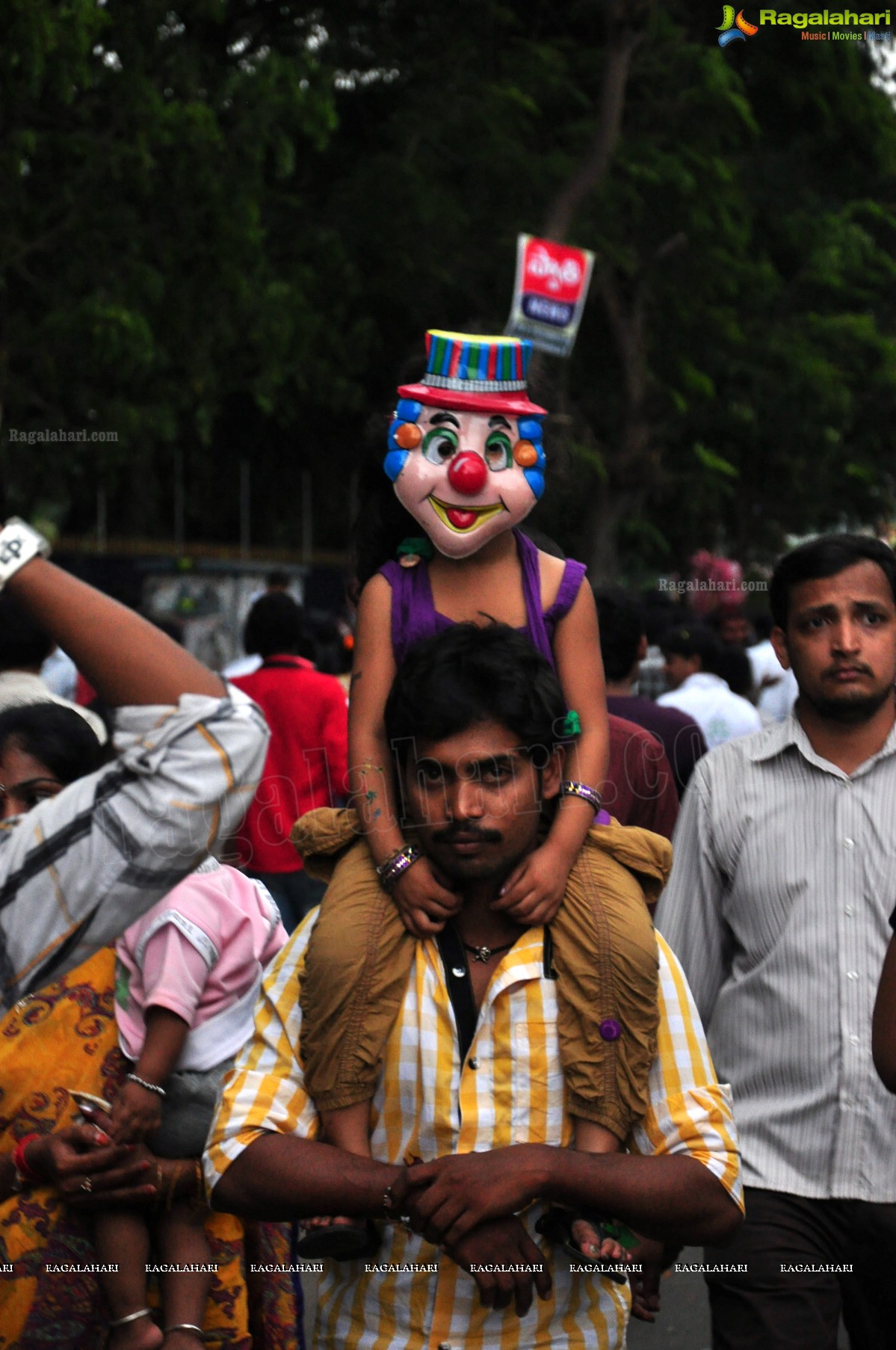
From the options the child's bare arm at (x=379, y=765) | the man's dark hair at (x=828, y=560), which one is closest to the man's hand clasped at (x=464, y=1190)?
the child's bare arm at (x=379, y=765)

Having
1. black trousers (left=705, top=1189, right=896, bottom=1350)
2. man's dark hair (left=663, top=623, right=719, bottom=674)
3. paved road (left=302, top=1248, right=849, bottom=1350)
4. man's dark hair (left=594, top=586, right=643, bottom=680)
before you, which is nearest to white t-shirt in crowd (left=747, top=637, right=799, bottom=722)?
man's dark hair (left=663, top=623, right=719, bottom=674)

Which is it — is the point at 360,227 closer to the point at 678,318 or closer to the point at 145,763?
the point at 678,318

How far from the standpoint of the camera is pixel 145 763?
1911 mm

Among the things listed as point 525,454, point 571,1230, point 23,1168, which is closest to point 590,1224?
point 571,1230

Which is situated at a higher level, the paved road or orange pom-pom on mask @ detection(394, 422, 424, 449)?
orange pom-pom on mask @ detection(394, 422, 424, 449)

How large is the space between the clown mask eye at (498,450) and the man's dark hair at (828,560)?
740 millimetres

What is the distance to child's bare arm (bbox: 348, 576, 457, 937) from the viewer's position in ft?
8.05

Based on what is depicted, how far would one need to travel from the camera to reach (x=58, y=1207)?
281cm

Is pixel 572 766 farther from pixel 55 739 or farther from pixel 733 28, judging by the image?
pixel 733 28

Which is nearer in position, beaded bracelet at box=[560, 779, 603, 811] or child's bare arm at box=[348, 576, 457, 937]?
child's bare arm at box=[348, 576, 457, 937]

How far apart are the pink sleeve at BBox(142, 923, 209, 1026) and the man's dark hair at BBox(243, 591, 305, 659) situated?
12.4 feet

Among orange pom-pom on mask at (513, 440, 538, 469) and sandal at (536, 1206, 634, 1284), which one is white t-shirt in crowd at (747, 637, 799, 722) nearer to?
orange pom-pom on mask at (513, 440, 538, 469)

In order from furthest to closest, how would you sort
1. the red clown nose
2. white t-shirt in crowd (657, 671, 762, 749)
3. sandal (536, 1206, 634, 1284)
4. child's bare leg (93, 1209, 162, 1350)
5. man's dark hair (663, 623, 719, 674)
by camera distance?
man's dark hair (663, 623, 719, 674) < white t-shirt in crowd (657, 671, 762, 749) < the red clown nose < child's bare leg (93, 1209, 162, 1350) < sandal (536, 1206, 634, 1284)

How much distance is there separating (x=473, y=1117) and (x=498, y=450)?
1.31m
